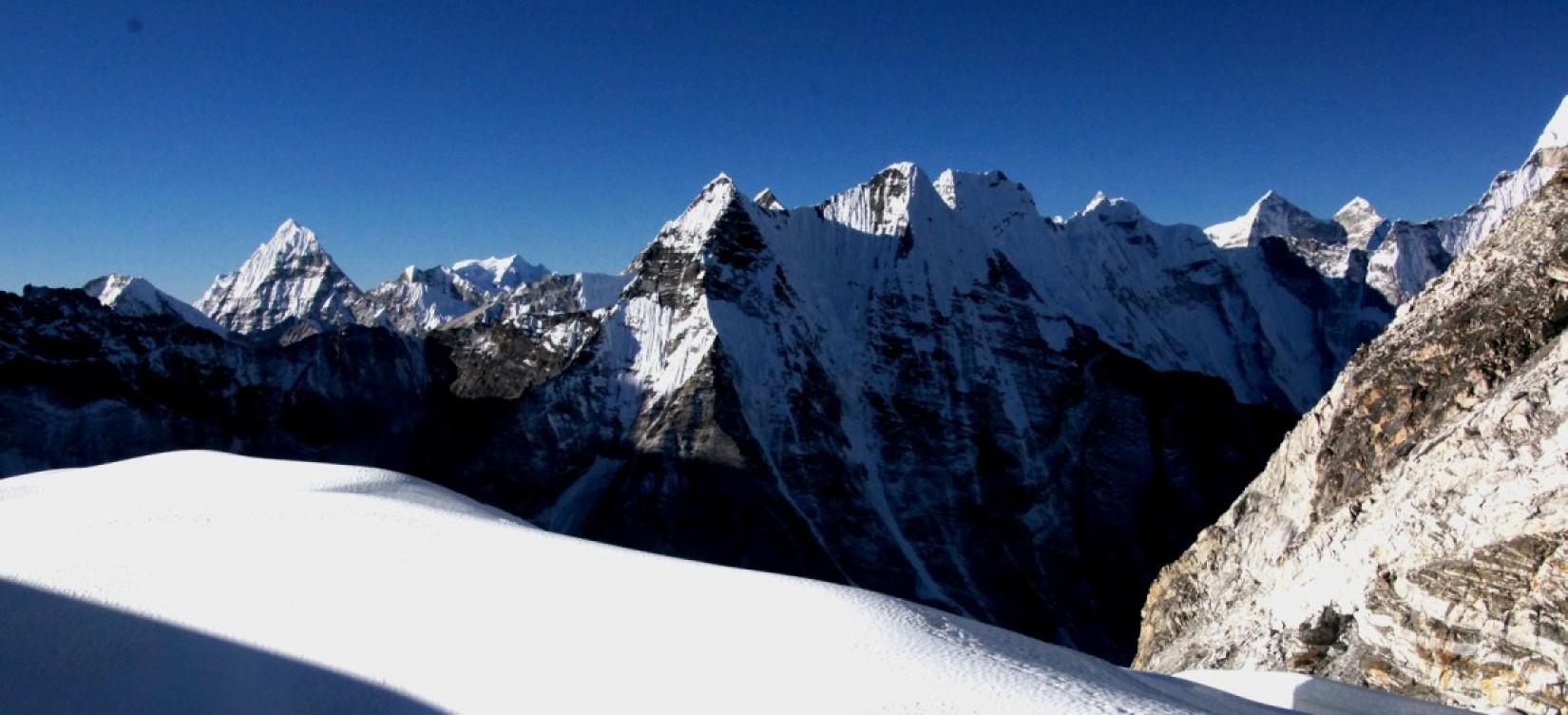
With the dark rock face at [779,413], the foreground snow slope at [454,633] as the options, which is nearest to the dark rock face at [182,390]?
the dark rock face at [779,413]

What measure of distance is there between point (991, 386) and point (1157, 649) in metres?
133

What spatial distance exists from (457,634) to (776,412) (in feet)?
443

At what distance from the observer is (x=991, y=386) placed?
574 feet

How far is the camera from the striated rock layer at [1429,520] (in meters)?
25.0

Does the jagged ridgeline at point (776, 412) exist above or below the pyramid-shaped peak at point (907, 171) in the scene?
below

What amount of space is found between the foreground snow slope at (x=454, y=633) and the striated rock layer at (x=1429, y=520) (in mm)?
7544

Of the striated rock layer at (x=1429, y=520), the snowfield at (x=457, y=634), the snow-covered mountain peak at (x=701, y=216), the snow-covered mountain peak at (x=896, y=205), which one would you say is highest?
the snow-covered mountain peak at (x=896, y=205)

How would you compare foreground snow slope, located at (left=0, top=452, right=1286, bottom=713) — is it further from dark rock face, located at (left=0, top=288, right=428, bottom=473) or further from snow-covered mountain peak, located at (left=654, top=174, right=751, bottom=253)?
snow-covered mountain peak, located at (left=654, top=174, right=751, bottom=253)

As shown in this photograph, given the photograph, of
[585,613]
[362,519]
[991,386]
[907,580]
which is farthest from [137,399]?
[585,613]

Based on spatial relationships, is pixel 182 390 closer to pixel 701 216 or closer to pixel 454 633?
pixel 701 216

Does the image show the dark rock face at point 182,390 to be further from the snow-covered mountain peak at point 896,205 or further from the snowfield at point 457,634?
the snowfield at point 457,634

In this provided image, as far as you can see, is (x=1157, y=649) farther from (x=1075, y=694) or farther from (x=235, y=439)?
(x=235, y=439)

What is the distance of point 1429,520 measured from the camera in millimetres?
28609

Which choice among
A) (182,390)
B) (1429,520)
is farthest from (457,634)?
(182,390)
